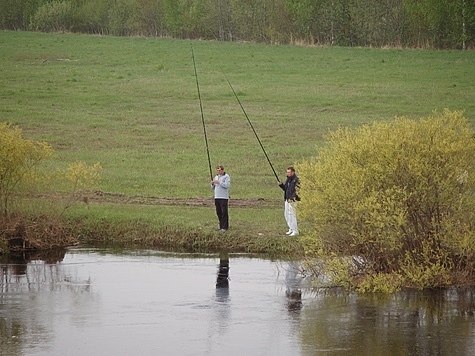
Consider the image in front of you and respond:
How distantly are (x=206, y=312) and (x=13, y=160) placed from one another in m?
8.16

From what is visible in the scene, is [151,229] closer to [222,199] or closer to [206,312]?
[222,199]

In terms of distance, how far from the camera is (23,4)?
81375 mm

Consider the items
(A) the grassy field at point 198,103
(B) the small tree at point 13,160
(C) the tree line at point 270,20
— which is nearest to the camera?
(B) the small tree at point 13,160

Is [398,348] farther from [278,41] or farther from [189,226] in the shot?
[278,41]

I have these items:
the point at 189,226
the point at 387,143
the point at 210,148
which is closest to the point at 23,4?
the point at 210,148

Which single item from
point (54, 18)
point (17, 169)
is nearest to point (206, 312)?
point (17, 169)

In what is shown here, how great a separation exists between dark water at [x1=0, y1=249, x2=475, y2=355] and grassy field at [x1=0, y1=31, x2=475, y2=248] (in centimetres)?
373

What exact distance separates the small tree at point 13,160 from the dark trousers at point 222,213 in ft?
14.6

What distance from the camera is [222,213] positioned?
83.9 ft

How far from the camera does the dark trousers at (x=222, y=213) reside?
1007 inches

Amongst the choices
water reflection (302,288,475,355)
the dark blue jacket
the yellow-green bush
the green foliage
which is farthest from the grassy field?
water reflection (302,288,475,355)

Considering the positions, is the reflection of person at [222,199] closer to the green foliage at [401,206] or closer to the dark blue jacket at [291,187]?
the dark blue jacket at [291,187]

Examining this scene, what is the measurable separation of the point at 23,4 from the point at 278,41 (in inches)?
1043

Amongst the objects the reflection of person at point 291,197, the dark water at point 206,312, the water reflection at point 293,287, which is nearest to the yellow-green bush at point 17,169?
the dark water at point 206,312
